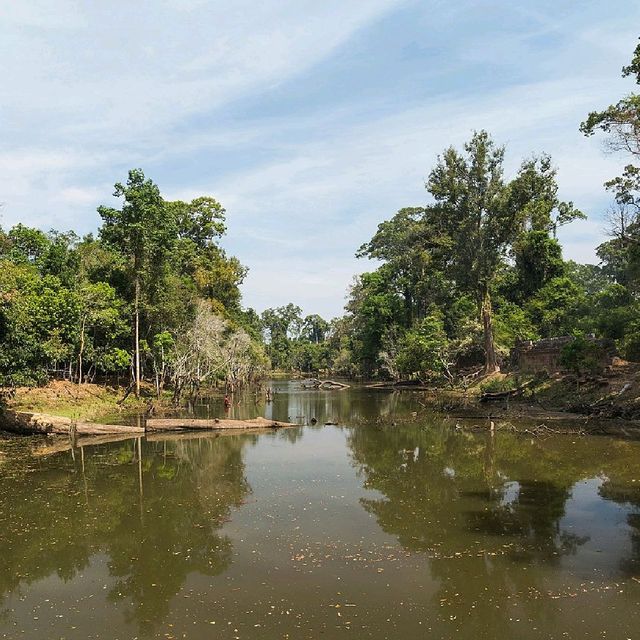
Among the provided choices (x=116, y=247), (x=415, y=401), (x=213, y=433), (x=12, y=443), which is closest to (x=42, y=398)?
(x=12, y=443)

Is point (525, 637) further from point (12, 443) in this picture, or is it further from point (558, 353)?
point (558, 353)

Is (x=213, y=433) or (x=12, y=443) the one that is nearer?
(x=12, y=443)

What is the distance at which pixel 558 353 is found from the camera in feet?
110

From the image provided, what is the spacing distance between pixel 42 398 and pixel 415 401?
25220 mm

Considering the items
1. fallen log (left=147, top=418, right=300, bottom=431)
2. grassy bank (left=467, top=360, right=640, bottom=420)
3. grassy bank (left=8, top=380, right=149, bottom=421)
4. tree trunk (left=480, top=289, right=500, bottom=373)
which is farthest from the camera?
tree trunk (left=480, top=289, right=500, bottom=373)

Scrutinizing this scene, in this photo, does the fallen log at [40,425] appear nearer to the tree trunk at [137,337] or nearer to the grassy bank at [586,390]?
the tree trunk at [137,337]

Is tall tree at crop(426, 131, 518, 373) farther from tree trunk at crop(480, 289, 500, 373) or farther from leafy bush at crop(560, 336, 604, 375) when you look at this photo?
leafy bush at crop(560, 336, 604, 375)

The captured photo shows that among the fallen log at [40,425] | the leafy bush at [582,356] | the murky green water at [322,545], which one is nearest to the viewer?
the murky green water at [322,545]

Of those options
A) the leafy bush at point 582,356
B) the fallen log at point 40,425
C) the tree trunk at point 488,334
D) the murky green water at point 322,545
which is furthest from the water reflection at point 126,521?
the tree trunk at point 488,334

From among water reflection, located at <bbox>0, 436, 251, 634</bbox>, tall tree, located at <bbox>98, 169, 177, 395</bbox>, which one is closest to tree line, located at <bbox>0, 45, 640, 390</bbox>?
tall tree, located at <bbox>98, 169, 177, 395</bbox>

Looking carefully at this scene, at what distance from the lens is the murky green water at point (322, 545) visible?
7.26m

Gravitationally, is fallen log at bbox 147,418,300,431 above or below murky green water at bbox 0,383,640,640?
above

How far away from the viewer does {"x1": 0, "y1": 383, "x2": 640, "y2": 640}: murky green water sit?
7258 mm

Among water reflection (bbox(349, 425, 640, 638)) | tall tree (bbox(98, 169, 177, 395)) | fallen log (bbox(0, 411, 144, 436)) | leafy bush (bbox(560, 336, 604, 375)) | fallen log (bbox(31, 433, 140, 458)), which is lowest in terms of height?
water reflection (bbox(349, 425, 640, 638))
